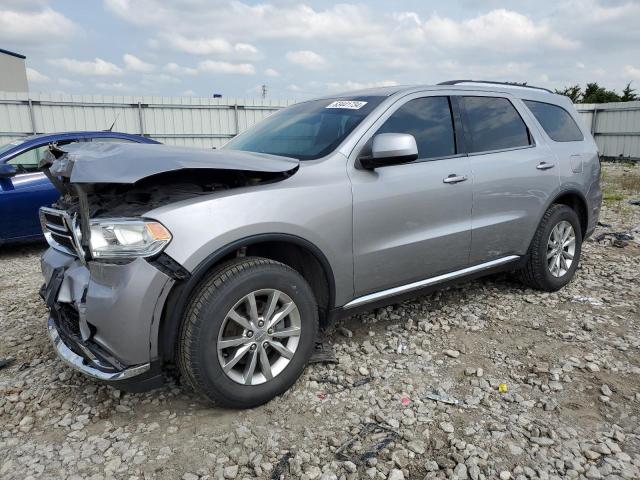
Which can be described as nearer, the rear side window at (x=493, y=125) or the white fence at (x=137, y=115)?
the rear side window at (x=493, y=125)

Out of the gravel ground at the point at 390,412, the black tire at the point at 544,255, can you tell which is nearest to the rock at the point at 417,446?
the gravel ground at the point at 390,412

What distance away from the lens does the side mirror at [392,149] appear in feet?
9.13

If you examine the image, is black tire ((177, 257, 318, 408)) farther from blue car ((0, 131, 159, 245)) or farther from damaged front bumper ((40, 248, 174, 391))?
blue car ((0, 131, 159, 245))

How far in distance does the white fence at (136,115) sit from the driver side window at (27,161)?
6.53 metres

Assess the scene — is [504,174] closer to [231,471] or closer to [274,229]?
[274,229]

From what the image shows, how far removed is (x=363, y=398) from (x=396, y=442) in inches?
16.2

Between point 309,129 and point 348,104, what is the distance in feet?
1.05

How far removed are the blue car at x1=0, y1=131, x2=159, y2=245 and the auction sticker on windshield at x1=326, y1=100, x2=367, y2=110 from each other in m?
3.91

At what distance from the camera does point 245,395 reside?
8.37 ft

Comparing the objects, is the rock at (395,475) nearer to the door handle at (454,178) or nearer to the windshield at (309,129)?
the windshield at (309,129)

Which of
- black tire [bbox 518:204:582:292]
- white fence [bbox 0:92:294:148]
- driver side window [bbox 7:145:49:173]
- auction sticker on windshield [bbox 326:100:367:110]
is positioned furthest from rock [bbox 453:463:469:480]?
white fence [bbox 0:92:294:148]

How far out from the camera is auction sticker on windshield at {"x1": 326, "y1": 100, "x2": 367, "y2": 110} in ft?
10.7

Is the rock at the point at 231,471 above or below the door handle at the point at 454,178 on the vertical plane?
below

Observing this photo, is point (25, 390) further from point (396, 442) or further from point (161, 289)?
point (396, 442)
